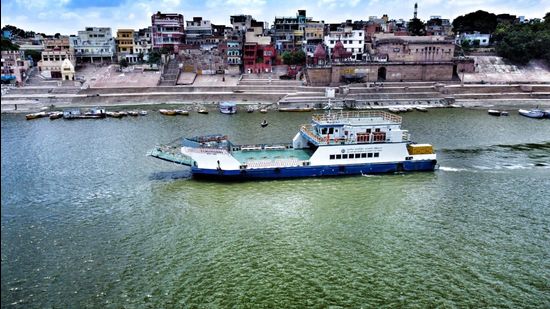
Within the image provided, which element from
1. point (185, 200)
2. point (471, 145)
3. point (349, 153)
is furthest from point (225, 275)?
point (471, 145)

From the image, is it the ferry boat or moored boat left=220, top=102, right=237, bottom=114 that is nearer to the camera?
the ferry boat

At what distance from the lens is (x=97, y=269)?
21016mm

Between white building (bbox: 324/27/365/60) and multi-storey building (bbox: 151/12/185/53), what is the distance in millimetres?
34314

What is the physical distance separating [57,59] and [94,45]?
10.0 metres

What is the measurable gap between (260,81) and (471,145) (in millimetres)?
45550

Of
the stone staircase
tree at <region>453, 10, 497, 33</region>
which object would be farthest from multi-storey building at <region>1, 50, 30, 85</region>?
tree at <region>453, 10, 497, 33</region>

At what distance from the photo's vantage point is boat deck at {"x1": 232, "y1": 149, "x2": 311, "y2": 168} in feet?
111

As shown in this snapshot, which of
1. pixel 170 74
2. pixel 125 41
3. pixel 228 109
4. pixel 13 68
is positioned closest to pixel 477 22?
pixel 170 74

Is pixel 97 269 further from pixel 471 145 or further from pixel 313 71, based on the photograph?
pixel 313 71

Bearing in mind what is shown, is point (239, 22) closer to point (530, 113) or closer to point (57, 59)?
point (57, 59)

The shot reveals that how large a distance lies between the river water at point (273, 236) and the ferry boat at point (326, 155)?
98 cm

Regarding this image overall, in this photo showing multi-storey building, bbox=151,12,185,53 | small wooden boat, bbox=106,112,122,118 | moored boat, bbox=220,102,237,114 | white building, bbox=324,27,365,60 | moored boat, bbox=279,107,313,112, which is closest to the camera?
small wooden boat, bbox=106,112,122,118

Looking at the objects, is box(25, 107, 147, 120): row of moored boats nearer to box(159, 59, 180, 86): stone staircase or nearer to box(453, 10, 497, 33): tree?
box(159, 59, 180, 86): stone staircase

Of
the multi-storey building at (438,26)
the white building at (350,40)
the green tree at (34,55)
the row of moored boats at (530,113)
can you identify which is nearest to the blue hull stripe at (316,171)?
the row of moored boats at (530,113)
